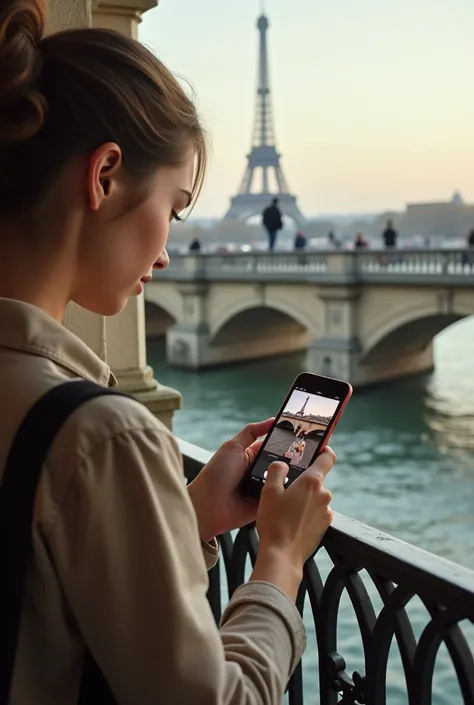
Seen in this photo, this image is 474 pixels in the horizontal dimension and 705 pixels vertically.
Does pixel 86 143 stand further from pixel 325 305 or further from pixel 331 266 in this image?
pixel 325 305

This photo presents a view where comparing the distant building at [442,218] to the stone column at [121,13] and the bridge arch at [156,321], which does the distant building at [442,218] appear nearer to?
the bridge arch at [156,321]

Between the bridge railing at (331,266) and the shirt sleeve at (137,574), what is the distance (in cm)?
1300

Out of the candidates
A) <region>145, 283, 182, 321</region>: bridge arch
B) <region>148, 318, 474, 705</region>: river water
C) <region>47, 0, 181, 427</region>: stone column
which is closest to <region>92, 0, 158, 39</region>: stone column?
<region>47, 0, 181, 427</region>: stone column

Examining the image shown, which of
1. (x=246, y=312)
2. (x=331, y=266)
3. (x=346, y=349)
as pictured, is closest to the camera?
(x=346, y=349)

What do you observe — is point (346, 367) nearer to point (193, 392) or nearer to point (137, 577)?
point (193, 392)

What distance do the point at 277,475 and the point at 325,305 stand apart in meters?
14.4

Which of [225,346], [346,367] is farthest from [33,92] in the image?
[225,346]

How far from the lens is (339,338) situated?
15.0 meters

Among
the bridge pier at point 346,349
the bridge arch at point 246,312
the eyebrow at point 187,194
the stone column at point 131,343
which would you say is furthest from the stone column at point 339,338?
the eyebrow at point 187,194

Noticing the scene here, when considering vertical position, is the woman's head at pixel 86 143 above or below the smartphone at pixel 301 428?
above

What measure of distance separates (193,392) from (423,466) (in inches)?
221

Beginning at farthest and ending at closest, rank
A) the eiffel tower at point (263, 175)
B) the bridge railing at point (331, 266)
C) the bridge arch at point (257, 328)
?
the eiffel tower at point (263, 175) → the bridge arch at point (257, 328) → the bridge railing at point (331, 266)

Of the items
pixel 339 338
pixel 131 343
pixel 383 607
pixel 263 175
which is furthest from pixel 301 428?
pixel 263 175

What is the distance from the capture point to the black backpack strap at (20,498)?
60 centimetres
